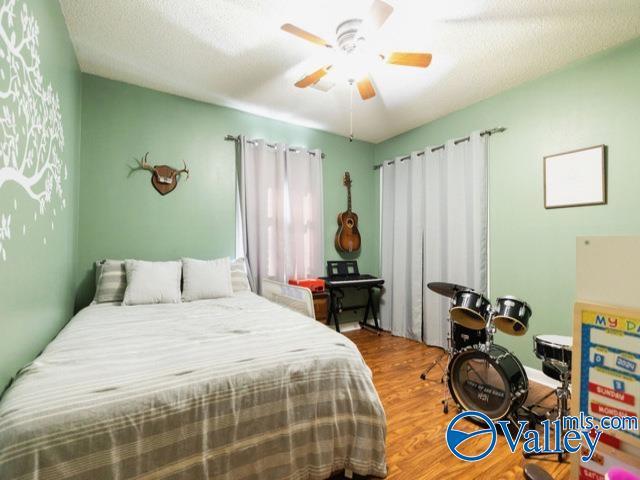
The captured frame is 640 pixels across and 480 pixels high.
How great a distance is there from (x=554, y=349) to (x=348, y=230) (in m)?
2.61

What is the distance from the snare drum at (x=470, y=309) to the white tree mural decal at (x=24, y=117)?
2.36 metres

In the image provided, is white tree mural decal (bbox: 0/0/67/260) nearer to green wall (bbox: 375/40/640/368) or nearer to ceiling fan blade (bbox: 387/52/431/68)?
ceiling fan blade (bbox: 387/52/431/68)

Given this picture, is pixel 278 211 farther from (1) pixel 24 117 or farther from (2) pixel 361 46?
(1) pixel 24 117

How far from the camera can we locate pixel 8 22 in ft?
3.65

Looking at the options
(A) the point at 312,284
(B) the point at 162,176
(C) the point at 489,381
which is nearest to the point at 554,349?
(C) the point at 489,381

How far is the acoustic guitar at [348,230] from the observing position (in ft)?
12.8

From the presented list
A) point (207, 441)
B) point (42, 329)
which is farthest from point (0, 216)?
point (207, 441)

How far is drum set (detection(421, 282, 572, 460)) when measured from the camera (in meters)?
1.66

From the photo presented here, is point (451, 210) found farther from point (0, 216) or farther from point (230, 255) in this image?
point (0, 216)

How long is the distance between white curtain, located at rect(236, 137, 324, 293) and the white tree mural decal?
165 centimetres

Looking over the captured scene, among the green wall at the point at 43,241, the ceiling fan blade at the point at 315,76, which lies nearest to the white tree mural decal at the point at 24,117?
the green wall at the point at 43,241

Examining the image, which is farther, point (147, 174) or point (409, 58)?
point (147, 174)

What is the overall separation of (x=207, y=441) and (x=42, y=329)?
125cm

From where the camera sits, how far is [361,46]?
2000 mm
